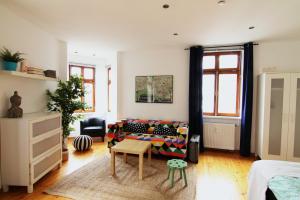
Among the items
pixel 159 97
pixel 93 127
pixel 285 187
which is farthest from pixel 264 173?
pixel 93 127

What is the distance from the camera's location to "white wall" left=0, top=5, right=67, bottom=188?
2406 mm

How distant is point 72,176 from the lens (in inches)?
109

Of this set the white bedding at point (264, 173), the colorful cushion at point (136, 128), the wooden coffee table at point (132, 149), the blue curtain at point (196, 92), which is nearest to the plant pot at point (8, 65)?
the wooden coffee table at point (132, 149)

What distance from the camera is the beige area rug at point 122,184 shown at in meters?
2.27

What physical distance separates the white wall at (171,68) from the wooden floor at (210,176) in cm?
77

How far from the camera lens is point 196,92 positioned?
13.2 feet

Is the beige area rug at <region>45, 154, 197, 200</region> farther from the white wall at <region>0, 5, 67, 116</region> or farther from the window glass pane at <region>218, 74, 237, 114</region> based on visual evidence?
the window glass pane at <region>218, 74, 237, 114</region>

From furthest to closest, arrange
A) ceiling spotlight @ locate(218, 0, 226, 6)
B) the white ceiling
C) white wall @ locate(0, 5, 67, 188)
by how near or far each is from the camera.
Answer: white wall @ locate(0, 5, 67, 188) < the white ceiling < ceiling spotlight @ locate(218, 0, 226, 6)

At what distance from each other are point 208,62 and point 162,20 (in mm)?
2052

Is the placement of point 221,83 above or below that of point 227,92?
above

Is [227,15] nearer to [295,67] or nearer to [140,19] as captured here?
[140,19]

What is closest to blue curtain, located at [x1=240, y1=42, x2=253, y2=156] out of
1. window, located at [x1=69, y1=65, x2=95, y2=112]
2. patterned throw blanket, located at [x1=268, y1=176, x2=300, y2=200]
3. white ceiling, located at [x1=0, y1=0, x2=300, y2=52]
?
white ceiling, located at [x1=0, y1=0, x2=300, y2=52]

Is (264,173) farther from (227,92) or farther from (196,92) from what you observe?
(227,92)

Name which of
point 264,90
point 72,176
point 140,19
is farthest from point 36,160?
point 264,90
